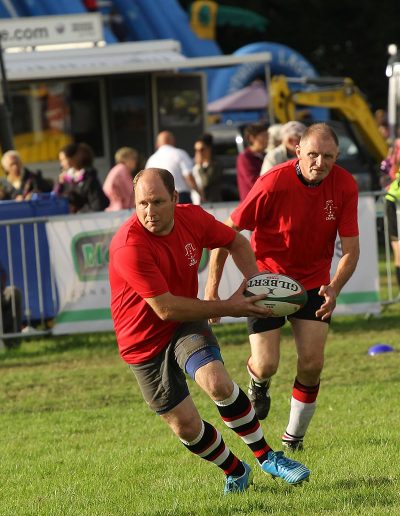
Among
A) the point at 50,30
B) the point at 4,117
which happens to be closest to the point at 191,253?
the point at 4,117

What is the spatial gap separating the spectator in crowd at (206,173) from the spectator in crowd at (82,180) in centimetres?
302

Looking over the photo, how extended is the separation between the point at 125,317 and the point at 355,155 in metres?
17.8

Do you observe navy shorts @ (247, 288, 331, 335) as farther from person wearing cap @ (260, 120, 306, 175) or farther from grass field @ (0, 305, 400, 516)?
person wearing cap @ (260, 120, 306, 175)

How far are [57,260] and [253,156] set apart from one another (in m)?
2.56

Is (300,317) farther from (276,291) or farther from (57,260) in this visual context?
(57,260)

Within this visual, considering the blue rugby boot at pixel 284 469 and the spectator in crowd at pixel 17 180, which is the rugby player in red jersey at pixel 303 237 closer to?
the blue rugby boot at pixel 284 469

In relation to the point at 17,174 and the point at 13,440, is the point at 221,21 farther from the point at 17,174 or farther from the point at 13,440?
the point at 13,440

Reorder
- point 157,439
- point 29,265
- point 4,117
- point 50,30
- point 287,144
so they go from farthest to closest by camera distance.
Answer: point 50,30 → point 4,117 → point 29,265 → point 287,144 → point 157,439

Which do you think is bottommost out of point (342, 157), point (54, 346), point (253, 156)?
point (54, 346)

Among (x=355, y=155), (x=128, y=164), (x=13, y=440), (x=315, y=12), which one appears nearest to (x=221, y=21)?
(x=315, y=12)

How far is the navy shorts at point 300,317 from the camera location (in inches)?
296

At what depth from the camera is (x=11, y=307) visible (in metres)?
12.9

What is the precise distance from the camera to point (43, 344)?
528 inches

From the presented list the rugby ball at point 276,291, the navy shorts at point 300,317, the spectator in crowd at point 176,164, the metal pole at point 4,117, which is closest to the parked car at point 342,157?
the metal pole at point 4,117
